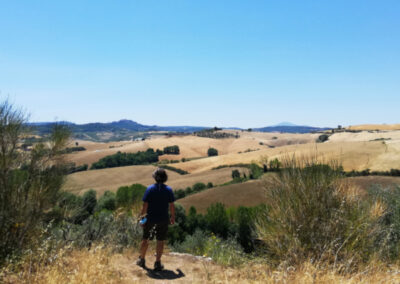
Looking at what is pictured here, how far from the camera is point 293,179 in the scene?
6375 mm

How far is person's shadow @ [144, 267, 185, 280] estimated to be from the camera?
227 inches

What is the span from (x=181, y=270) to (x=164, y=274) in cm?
55

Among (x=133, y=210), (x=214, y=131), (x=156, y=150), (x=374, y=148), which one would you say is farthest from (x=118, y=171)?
(x=214, y=131)

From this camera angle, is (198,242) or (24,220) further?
(198,242)

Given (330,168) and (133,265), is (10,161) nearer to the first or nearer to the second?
(133,265)

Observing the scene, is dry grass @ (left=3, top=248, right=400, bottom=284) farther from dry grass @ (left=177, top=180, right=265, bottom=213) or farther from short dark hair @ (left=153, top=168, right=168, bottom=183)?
dry grass @ (left=177, top=180, right=265, bottom=213)

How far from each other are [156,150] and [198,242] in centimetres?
11455

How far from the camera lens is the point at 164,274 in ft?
19.6

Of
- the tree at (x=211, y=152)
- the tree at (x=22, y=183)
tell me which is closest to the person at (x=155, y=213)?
the tree at (x=22, y=183)

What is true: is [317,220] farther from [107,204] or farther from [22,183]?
[107,204]

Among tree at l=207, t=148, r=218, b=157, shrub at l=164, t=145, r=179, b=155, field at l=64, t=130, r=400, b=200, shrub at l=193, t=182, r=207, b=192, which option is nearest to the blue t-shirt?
field at l=64, t=130, r=400, b=200

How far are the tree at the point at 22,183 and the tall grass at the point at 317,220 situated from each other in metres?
4.52

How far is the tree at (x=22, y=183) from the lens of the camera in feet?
17.0

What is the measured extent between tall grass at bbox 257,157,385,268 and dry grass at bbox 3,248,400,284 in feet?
1.16
